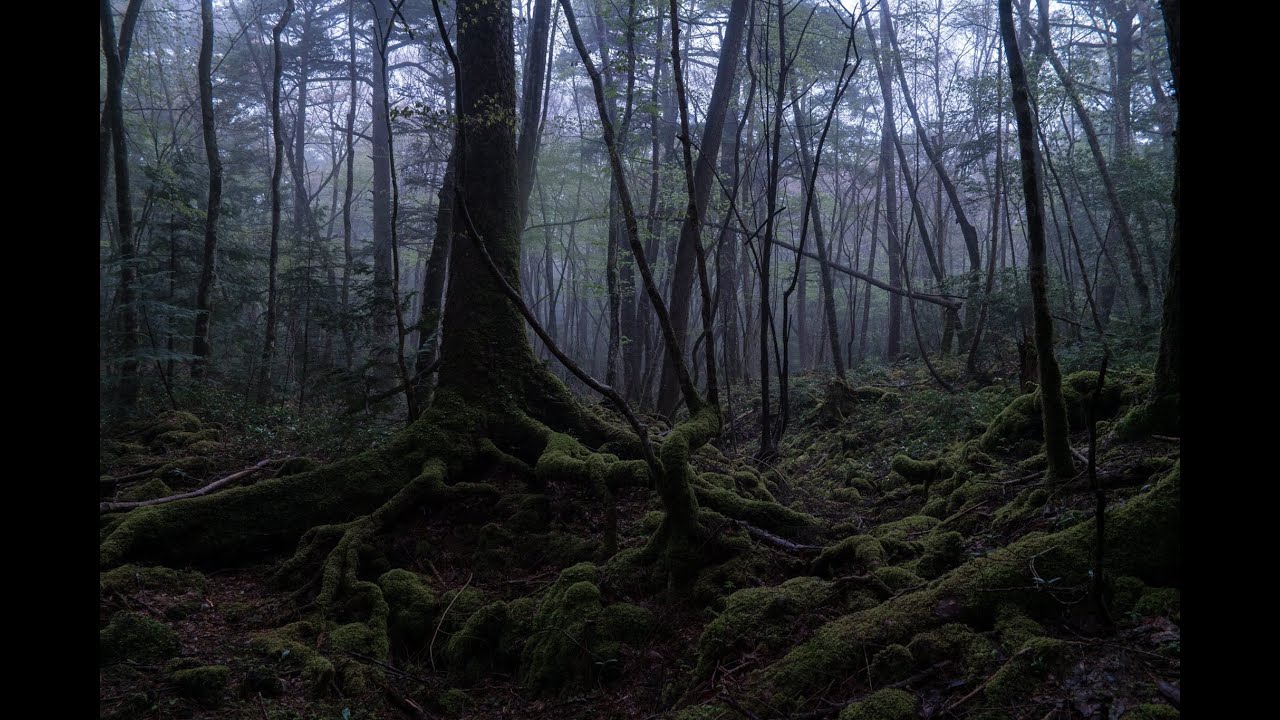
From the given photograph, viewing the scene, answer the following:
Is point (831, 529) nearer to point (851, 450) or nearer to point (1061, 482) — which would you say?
point (1061, 482)

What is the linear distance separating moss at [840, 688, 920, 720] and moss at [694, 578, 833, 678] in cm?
87

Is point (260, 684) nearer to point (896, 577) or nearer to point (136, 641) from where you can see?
point (136, 641)

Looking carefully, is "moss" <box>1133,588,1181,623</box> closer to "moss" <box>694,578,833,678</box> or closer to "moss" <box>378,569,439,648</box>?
"moss" <box>694,578,833,678</box>

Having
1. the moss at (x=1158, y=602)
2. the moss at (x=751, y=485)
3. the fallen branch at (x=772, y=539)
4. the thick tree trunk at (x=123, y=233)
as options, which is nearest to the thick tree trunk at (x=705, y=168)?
the moss at (x=751, y=485)

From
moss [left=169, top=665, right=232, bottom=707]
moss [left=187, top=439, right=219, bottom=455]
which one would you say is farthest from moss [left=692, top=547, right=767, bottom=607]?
moss [left=187, top=439, right=219, bottom=455]

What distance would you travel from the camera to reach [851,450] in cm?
1101

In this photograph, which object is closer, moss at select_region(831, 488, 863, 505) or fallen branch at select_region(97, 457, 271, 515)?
fallen branch at select_region(97, 457, 271, 515)

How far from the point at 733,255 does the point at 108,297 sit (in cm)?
1589

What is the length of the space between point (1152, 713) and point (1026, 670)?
52cm

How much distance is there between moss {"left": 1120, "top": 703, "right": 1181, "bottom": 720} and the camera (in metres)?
2.34

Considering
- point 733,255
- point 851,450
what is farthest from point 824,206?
point 851,450

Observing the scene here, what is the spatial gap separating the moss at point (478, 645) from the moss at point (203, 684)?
1463 mm

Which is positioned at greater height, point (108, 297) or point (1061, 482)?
point (108, 297)

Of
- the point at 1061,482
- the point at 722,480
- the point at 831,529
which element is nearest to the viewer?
the point at 1061,482
